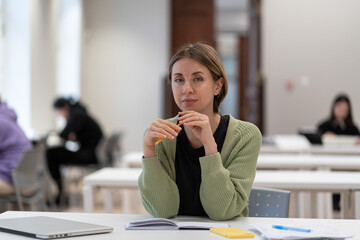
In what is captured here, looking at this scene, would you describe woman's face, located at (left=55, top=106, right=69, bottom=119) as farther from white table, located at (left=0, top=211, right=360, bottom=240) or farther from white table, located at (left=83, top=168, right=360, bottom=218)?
white table, located at (left=0, top=211, right=360, bottom=240)

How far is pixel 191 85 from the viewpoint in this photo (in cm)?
193

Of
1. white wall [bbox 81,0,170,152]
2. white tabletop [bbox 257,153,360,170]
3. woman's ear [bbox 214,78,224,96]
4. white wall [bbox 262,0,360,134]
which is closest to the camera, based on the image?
woman's ear [bbox 214,78,224,96]

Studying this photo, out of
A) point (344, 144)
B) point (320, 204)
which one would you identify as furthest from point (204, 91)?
point (344, 144)

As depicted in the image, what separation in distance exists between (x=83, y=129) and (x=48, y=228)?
5.22 meters

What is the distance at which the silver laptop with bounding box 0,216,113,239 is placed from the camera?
1530 millimetres

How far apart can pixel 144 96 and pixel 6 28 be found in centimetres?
352

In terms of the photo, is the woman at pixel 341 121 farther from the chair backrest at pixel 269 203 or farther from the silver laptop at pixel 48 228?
the silver laptop at pixel 48 228

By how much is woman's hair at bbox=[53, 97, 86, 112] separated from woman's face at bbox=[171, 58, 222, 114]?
494 cm

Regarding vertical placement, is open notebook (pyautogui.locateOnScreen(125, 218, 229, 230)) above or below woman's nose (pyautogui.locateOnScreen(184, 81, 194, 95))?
below

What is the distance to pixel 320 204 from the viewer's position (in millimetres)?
4102

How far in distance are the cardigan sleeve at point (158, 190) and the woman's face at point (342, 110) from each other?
17.8 feet

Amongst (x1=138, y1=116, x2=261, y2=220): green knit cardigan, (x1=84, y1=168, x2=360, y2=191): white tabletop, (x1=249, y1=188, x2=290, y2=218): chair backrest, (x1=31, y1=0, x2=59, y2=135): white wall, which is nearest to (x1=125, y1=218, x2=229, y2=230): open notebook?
(x1=138, y1=116, x2=261, y2=220): green knit cardigan

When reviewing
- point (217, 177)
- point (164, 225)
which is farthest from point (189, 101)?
point (164, 225)

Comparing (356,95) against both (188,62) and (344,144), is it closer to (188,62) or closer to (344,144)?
(344,144)
